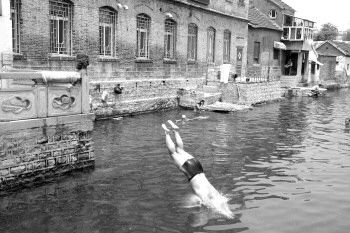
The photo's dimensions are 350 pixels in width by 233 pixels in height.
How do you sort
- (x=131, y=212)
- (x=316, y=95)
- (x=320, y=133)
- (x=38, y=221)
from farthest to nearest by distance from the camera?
(x=316, y=95), (x=320, y=133), (x=131, y=212), (x=38, y=221)

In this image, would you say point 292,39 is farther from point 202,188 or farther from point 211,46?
point 202,188

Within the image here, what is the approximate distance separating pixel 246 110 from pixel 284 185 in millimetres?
12831

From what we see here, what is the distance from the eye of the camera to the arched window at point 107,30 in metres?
18.1

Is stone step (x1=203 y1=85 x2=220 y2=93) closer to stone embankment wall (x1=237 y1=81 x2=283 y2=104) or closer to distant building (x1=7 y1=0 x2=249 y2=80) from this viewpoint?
stone embankment wall (x1=237 y1=81 x2=283 y2=104)

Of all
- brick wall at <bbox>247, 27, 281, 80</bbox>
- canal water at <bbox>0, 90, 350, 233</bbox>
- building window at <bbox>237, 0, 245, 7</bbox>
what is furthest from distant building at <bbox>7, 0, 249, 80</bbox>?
brick wall at <bbox>247, 27, 281, 80</bbox>

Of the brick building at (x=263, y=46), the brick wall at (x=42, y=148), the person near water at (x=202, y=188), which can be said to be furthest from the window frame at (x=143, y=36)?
the brick building at (x=263, y=46)

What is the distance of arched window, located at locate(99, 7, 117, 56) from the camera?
18.1 metres

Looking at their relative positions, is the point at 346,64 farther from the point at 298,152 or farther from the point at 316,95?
the point at 298,152

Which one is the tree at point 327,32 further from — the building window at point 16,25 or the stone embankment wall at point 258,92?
the building window at point 16,25

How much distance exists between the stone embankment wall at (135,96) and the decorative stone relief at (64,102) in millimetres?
7012

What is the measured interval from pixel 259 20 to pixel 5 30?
96.5 feet

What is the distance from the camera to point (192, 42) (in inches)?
992

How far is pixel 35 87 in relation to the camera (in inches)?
349

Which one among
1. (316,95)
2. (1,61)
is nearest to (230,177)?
(1,61)
